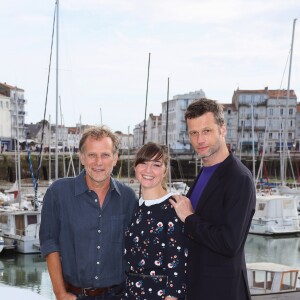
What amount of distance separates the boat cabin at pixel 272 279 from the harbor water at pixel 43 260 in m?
5.55

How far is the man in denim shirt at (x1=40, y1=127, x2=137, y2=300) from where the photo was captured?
3.29 metres

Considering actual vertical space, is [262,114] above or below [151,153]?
above

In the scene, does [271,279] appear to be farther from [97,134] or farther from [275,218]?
[275,218]

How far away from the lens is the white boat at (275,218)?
24.5 meters

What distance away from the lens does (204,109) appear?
3102 mm

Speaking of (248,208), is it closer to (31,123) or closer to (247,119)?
(247,119)

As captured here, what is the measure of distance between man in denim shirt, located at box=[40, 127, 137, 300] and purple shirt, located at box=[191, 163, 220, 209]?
0.46m

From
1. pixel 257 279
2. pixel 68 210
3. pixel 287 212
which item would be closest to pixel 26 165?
pixel 287 212

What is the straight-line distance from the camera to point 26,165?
50.1 metres

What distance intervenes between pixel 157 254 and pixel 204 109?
0.92 meters

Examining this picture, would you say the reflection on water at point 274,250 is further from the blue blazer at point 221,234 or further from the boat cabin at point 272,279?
the blue blazer at point 221,234

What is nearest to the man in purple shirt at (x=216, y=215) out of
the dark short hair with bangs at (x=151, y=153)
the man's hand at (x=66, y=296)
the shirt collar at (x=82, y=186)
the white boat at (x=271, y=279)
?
the dark short hair with bangs at (x=151, y=153)

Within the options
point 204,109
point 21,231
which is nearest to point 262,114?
point 21,231

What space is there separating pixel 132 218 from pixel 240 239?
30.4 inches
